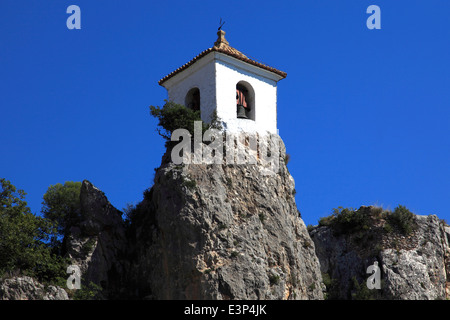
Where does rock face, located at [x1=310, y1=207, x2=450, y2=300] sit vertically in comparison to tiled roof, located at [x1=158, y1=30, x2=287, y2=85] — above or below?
below

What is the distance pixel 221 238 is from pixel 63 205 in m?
11.3

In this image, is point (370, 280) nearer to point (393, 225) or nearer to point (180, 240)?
point (393, 225)

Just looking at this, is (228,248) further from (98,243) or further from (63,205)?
(63,205)

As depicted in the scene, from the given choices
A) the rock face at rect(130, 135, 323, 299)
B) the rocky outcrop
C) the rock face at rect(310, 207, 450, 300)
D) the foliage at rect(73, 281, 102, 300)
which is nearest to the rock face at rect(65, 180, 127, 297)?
the foliage at rect(73, 281, 102, 300)

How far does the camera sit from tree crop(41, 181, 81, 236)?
145ft

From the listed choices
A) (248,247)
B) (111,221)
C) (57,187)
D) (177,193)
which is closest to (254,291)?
(248,247)

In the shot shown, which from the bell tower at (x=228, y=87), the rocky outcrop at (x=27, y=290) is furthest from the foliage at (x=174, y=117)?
the rocky outcrop at (x=27, y=290)

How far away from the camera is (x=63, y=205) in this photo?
45.8 meters

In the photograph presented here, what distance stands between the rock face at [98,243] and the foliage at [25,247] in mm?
1090

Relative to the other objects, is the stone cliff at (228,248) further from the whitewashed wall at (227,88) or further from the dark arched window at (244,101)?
the dark arched window at (244,101)

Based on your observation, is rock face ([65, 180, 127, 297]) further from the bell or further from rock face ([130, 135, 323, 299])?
the bell

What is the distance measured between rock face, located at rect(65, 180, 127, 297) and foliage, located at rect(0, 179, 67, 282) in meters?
1.09

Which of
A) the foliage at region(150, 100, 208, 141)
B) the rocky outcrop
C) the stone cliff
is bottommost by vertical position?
→ the rocky outcrop
